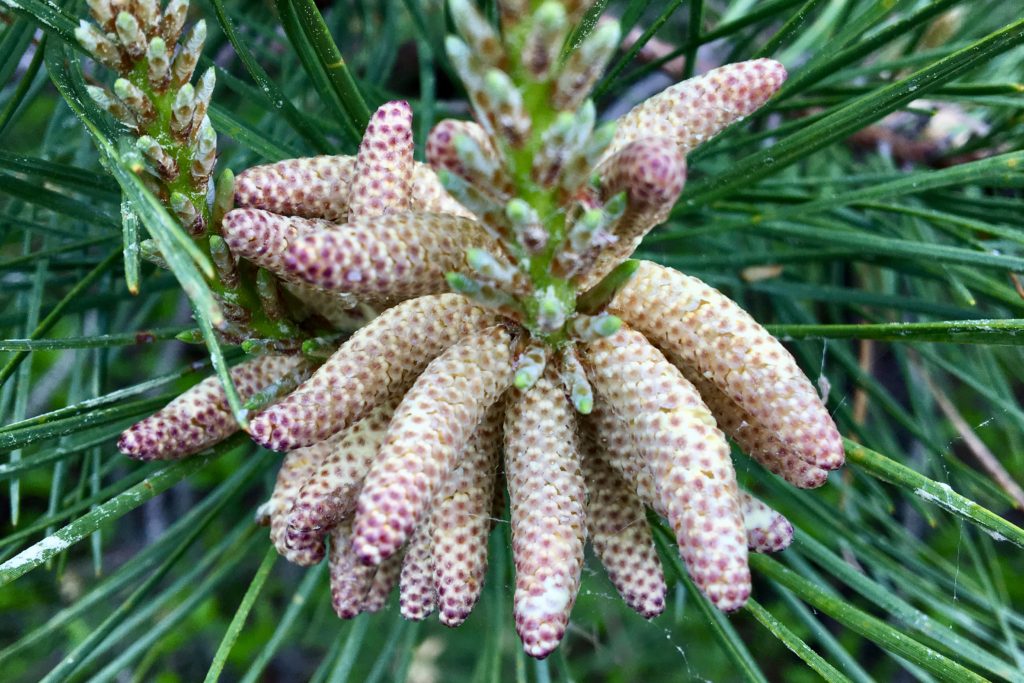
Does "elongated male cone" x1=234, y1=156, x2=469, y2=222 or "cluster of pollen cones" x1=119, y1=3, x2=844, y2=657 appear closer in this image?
"cluster of pollen cones" x1=119, y1=3, x2=844, y2=657

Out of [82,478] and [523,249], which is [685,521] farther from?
[82,478]

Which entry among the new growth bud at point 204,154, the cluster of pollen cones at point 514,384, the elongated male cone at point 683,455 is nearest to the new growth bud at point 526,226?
the cluster of pollen cones at point 514,384

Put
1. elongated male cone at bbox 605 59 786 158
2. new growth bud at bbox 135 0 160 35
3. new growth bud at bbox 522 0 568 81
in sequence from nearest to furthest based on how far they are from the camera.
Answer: new growth bud at bbox 522 0 568 81
new growth bud at bbox 135 0 160 35
elongated male cone at bbox 605 59 786 158

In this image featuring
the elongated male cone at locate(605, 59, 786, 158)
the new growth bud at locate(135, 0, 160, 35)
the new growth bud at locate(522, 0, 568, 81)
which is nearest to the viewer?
the new growth bud at locate(522, 0, 568, 81)

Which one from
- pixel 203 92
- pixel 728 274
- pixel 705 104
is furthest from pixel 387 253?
pixel 728 274

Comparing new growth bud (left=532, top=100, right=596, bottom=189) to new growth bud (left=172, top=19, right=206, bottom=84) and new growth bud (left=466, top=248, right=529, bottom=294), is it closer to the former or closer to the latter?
new growth bud (left=466, top=248, right=529, bottom=294)

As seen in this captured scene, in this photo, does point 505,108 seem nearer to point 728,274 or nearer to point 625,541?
point 625,541

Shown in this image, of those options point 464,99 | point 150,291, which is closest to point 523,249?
point 150,291

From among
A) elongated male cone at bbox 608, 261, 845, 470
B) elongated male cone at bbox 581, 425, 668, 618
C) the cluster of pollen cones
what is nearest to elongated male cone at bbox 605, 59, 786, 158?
the cluster of pollen cones
